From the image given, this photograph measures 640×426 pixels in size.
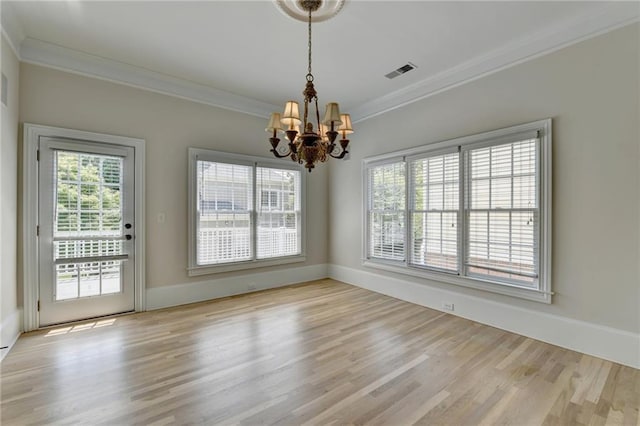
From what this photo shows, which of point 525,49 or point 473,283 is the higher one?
point 525,49

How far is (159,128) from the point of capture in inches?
157

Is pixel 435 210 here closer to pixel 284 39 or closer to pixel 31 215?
pixel 284 39

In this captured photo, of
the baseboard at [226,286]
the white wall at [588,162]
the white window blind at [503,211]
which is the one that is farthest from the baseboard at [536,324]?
the baseboard at [226,286]

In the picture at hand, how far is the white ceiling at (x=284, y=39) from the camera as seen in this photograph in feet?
8.61

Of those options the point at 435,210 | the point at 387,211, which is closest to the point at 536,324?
the point at 435,210

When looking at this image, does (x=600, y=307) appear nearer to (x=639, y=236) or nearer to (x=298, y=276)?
(x=639, y=236)

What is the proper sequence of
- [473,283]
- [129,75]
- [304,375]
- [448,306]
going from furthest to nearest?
[448,306] → [129,75] → [473,283] → [304,375]

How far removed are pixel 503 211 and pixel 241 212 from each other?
3578 mm

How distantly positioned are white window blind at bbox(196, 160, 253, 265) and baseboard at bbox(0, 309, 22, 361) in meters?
1.88

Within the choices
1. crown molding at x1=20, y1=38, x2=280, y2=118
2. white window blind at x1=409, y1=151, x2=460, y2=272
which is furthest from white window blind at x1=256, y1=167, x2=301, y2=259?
white window blind at x1=409, y1=151, x2=460, y2=272

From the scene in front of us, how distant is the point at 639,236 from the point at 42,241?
579 centimetres

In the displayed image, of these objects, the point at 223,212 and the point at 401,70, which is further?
the point at 223,212

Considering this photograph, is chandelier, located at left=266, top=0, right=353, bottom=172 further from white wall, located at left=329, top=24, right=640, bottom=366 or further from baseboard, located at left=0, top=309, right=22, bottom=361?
baseboard, located at left=0, top=309, right=22, bottom=361

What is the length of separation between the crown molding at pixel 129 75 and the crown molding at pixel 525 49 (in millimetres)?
2288
